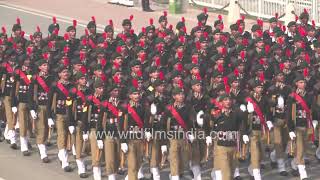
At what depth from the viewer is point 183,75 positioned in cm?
1875

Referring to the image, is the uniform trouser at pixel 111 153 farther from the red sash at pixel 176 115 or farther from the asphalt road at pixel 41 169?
the red sash at pixel 176 115

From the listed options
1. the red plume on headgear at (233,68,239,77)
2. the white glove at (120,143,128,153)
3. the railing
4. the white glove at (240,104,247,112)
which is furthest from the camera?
the railing

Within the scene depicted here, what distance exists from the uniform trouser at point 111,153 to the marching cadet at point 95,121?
0.18 m

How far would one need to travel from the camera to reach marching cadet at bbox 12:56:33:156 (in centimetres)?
1888

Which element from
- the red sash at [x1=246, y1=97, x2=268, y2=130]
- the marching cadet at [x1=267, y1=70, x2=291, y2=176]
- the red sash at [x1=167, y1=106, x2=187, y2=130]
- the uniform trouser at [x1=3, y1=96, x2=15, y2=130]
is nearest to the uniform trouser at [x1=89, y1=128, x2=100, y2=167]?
the red sash at [x1=167, y1=106, x2=187, y2=130]

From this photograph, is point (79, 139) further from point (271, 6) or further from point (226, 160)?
point (271, 6)

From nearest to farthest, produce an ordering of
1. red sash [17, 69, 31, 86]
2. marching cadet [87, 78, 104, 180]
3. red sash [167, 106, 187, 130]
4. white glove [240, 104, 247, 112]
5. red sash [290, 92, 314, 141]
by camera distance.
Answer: red sash [167, 106, 187, 130]
white glove [240, 104, 247, 112]
marching cadet [87, 78, 104, 180]
red sash [290, 92, 314, 141]
red sash [17, 69, 31, 86]

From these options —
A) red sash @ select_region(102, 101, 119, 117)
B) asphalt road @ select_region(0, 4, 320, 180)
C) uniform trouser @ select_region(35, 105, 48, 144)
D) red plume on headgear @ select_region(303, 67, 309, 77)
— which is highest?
red plume on headgear @ select_region(303, 67, 309, 77)

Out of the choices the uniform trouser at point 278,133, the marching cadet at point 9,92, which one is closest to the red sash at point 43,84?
the marching cadet at point 9,92

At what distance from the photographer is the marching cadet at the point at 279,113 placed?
17.7 m

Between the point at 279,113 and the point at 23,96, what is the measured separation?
17.0 ft

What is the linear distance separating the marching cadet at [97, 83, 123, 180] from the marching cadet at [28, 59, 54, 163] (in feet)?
6.45

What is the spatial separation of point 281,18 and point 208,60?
12487mm

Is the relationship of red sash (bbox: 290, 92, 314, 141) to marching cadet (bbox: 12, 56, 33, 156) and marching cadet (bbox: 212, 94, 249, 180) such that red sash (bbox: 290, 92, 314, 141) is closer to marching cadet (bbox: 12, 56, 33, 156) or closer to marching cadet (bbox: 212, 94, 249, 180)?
marching cadet (bbox: 212, 94, 249, 180)
